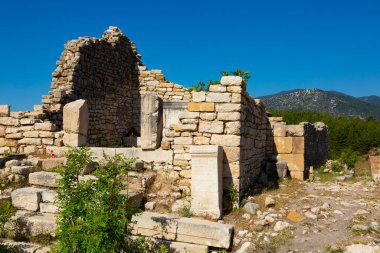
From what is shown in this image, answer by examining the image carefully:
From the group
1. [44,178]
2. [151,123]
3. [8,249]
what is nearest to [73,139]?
[44,178]

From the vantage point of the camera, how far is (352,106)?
104188mm

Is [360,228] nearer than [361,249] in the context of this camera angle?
No

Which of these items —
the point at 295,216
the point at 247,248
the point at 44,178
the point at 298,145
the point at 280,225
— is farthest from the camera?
the point at 298,145

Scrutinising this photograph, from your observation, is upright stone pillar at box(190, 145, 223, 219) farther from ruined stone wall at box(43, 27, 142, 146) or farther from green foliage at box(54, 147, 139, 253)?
ruined stone wall at box(43, 27, 142, 146)

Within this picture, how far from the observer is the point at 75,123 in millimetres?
9242

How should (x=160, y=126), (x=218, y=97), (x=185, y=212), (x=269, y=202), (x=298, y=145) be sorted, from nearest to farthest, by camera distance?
(x=185, y=212), (x=269, y=202), (x=218, y=97), (x=160, y=126), (x=298, y=145)

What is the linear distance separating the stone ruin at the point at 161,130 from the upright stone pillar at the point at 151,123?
0.02 metres

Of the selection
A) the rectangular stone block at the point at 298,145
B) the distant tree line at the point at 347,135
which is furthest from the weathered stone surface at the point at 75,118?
the distant tree line at the point at 347,135

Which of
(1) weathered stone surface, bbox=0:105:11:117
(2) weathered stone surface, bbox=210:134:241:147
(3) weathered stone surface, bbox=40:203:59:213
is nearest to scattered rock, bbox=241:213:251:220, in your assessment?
(2) weathered stone surface, bbox=210:134:241:147

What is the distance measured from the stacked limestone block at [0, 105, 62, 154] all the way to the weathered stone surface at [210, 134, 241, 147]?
4.81 metres

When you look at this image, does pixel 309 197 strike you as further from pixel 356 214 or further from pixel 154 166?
pixel 154 166

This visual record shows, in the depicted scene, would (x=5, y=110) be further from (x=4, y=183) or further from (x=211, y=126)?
(x=211, y=126)

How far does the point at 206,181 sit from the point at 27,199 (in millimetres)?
3611

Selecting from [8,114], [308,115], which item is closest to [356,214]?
[8,114]
